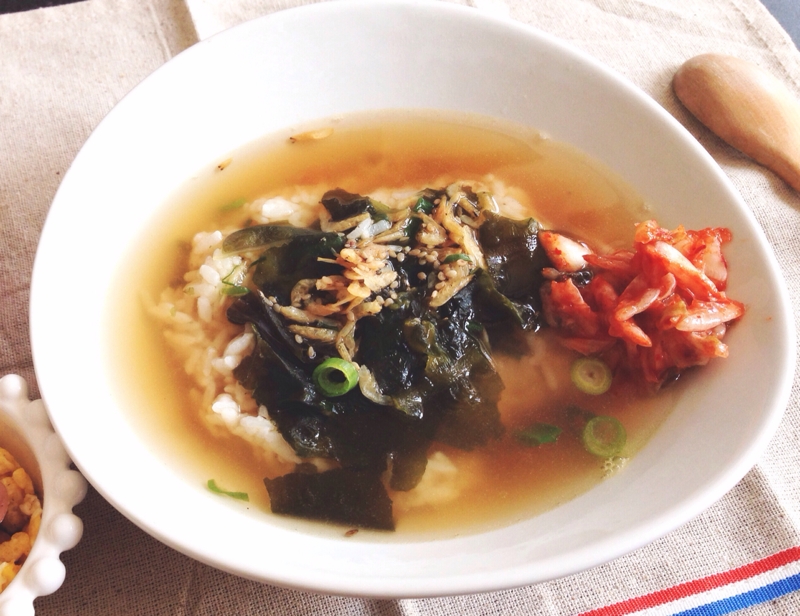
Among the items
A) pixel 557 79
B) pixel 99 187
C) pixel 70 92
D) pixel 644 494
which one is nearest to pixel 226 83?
pixel 99 187

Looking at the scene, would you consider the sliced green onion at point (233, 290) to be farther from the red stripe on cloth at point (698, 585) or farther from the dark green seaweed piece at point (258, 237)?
the red stripe on cloth at point (698, 585)

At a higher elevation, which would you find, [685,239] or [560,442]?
[685,239]

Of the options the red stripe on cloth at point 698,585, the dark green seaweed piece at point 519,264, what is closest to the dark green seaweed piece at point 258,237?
the dark green seaweed piece at point 519,264

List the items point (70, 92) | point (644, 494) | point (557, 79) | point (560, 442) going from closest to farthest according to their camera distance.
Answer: point (644, 494), point (560, 442), point (557, 79), point (70, 92)

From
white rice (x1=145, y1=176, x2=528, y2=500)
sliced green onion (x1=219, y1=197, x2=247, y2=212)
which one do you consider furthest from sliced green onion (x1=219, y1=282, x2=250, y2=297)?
sliced green onion (x1=219, y1=197, x2=247, y2=212)

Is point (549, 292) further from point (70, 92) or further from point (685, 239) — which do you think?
point (70, 92)

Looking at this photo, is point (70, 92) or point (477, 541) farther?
point (70, 92)
